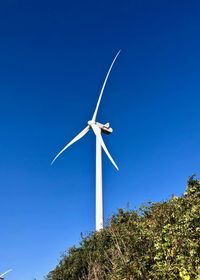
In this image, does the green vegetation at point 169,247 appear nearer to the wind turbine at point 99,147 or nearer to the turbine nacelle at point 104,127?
the wind turbine at point 99,147

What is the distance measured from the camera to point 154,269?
18328mm

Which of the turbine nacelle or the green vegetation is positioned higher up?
the turbine nacelle

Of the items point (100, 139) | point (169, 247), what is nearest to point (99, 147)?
point (100, 139)

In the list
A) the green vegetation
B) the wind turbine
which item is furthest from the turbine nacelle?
the green vegetation

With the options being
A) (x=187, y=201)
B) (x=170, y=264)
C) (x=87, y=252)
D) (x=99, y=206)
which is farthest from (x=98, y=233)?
(x=170, y=264)

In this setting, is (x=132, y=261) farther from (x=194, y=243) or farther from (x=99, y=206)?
(x=99, y=206)

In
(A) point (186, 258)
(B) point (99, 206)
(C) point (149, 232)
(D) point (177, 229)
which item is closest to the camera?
(A) point (186, 258)

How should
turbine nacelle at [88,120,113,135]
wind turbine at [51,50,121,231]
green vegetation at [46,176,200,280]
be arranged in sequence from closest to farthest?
green vegetation at [46,176,200,280], wind turbine at [51,50,121,231], turbine nacelle at [88,120,113,135]

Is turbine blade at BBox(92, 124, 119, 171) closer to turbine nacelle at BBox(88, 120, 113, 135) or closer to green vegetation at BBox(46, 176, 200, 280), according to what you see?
turbine nacelle at BBox(88, 120, 113, 135)

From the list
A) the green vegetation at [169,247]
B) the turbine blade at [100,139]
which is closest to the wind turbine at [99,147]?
the turbine blade at [100,139]

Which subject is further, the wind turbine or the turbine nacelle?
the turbine nacelle

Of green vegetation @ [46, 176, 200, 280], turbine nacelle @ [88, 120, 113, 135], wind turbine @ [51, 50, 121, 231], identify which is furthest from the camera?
turbine nacelle @ [88, 120, 113, 135]

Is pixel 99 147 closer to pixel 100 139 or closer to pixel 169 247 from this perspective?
pixel 100 139

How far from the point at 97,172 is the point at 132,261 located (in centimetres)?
3584
